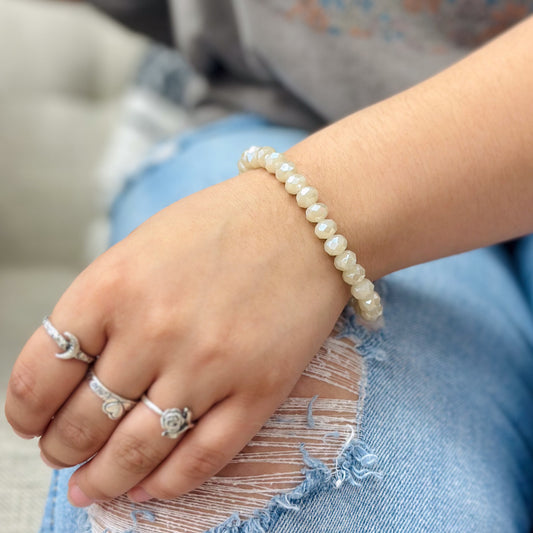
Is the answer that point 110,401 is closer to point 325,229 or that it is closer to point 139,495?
point 139,495

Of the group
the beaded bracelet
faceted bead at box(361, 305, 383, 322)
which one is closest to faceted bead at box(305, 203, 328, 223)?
the beaded bracelet

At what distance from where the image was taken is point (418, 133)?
19.4 inches

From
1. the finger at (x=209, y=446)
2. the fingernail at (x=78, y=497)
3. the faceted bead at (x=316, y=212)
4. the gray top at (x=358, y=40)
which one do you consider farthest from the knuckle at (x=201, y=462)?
the gray top at (x=358, y=40)

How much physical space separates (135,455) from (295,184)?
0.84ft

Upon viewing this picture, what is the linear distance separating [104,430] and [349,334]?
236 millimetres

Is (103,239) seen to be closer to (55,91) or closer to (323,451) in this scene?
(55,91)

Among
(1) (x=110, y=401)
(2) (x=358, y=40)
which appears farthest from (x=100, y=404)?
(2) (x=358, y=40)

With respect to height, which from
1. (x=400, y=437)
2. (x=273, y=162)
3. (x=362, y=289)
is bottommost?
(x=400, y=437)

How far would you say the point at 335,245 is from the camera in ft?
1.51

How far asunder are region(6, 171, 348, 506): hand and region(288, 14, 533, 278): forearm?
0.28 ft

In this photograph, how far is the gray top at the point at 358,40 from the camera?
74 centimetres

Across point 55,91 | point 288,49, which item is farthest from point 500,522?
point 55,91

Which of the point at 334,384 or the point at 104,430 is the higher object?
the point at 104,430

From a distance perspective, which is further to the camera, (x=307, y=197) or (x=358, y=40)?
(x=358, y=40)
